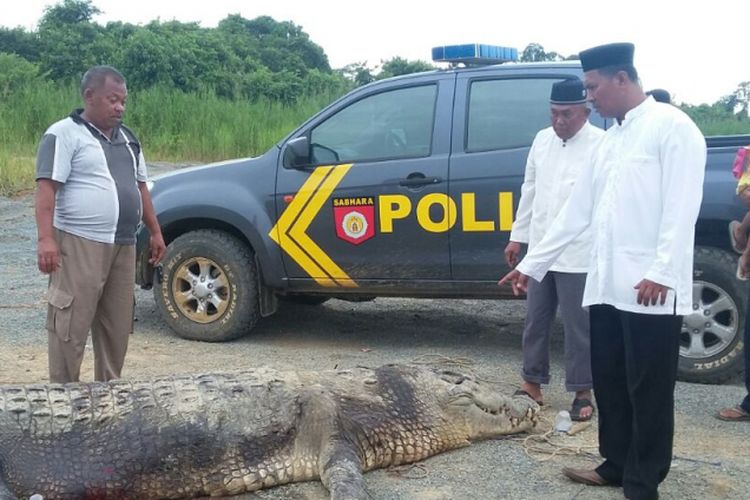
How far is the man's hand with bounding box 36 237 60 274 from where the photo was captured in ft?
14.9

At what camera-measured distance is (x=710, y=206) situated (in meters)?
5.72

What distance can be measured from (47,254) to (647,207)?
300cm

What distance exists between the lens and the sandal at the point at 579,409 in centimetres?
501

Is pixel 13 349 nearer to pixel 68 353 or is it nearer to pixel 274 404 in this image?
pixel 68 353

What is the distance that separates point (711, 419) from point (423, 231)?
91.0 inches

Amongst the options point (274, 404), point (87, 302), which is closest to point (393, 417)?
point (274, 404)

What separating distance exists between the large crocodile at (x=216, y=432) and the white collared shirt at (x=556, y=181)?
1054 mm

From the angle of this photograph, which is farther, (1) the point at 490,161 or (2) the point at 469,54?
(2) the point at 469,54

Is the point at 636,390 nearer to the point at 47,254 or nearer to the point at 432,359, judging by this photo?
the point at 432,359

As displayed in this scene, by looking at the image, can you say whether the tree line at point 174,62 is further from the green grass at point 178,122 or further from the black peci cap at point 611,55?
the black peci cap at point 611,55

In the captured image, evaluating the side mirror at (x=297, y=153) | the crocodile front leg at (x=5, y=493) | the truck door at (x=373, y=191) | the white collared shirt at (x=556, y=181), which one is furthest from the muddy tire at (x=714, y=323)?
the crocodile front leg at (x=5, y=493)

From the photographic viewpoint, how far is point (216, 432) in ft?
13.4

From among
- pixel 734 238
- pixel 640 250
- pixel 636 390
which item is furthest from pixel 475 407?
pixel 734 238

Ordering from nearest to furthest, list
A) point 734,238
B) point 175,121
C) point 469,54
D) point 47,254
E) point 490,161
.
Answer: point 47,254
point 734,238
point 490,161
point 469,54
point 175,121
